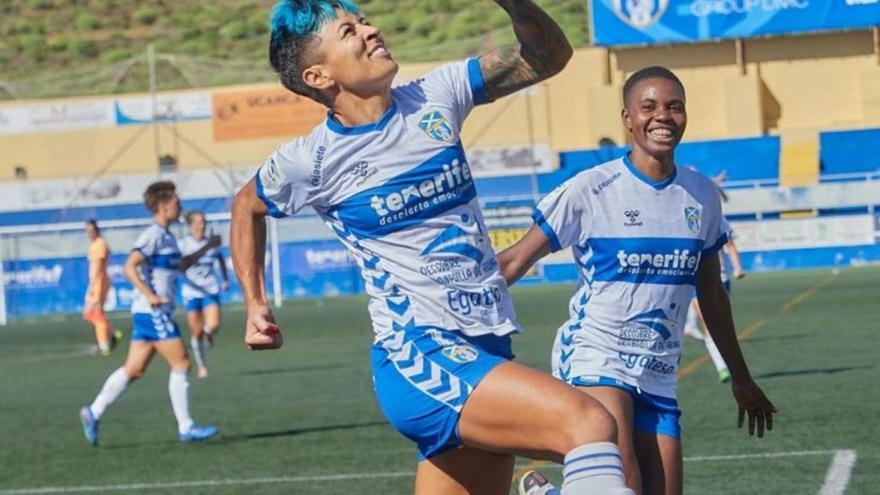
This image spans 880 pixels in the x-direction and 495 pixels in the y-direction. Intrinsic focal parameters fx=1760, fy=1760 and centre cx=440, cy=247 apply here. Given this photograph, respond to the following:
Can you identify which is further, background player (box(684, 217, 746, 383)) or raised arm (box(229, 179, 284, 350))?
background player (box(684, 217, 746, 383))

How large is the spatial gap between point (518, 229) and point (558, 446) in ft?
109

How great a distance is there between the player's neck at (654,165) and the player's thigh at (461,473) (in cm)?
179

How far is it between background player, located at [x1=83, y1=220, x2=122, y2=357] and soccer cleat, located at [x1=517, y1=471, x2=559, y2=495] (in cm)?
1991

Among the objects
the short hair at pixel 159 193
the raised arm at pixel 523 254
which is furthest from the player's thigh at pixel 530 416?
the short hair at pixel 159 193

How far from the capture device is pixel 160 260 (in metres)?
16.0

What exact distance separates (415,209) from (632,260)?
1.63 meters

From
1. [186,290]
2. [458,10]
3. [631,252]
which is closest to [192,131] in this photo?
[458,10]

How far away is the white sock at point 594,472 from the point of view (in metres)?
4.76

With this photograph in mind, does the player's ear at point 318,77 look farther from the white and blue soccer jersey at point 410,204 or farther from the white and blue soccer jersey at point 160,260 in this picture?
the white and blue soccer jersey at point 160,260

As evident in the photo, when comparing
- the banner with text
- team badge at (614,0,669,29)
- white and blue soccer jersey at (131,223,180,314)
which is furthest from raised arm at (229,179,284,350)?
team badge at (614,0,669,29)

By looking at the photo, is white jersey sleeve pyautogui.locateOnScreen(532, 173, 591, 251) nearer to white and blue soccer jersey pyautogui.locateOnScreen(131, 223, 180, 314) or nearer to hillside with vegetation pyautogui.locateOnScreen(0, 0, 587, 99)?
white and blue soccer jersey pyautogui.locateOnScreen(131, 223, 180, 314)

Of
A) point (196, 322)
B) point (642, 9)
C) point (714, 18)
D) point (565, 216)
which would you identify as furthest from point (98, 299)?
point (714, 18)

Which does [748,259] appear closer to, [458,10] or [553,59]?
[458,10]

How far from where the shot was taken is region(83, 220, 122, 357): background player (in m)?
25.8
